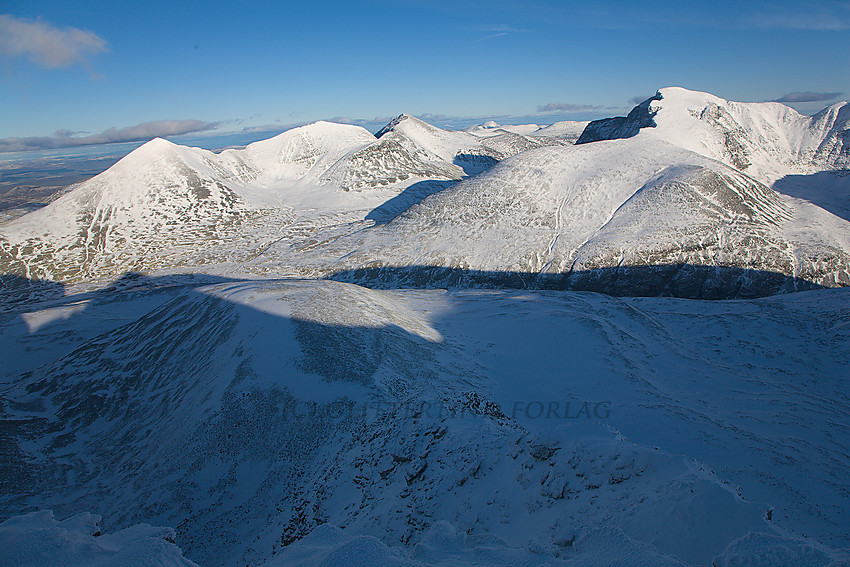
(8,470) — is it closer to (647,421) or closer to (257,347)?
(257,347)

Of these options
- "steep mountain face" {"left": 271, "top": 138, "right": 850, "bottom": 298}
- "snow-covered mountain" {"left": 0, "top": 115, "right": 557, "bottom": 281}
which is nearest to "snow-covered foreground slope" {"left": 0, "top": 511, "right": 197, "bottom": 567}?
"steep mountain face" {"left": 271, "top": 138, "right": 850, "bottom": 298}

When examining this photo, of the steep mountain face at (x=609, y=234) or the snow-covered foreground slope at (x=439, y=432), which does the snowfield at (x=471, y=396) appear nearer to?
the snow-covered foreground slope at (x=439, y=432)

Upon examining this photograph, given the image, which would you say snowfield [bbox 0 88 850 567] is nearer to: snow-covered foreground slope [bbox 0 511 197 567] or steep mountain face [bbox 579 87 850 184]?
snow-covered foreground slope [bbox 0 511 197 567]

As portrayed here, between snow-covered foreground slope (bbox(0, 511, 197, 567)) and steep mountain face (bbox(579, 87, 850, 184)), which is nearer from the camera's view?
snow-covered foreground slope (bbox(0, 511, 197, 567))

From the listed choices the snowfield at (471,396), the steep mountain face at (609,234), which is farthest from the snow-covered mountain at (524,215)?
the snowfield at (471,396)

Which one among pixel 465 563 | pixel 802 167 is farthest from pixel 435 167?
pixel 465 563

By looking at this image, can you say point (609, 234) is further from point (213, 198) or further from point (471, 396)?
point (213, 198)
